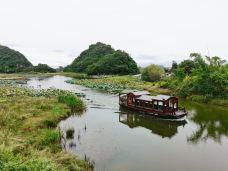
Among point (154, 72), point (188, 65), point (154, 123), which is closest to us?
point (154, 123)

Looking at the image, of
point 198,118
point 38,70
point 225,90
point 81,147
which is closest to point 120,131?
point 81,147

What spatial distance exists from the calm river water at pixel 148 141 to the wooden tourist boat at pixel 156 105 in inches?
37.4

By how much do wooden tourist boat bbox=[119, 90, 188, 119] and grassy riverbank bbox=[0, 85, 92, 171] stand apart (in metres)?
8.35

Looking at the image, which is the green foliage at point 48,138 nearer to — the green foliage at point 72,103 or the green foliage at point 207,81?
the green foliage at point 72,103

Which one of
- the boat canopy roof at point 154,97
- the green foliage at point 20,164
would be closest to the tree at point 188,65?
the boat canopy roof at point 154,97

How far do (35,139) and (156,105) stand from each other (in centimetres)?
2032

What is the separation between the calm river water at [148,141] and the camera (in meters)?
22.0

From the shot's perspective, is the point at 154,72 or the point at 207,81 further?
the point at 154,72

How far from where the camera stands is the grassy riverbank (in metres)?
15.4

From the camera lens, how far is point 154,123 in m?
35.8

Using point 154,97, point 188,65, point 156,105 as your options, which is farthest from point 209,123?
point 188,65

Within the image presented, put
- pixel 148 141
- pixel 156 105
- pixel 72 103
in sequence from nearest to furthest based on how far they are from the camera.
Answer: pixel 148 141, pixel 156 105, pixel 72 103

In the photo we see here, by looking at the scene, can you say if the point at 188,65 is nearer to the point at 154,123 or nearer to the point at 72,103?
the point at 154,123

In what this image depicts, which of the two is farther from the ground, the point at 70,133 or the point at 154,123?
the point at 70,133
